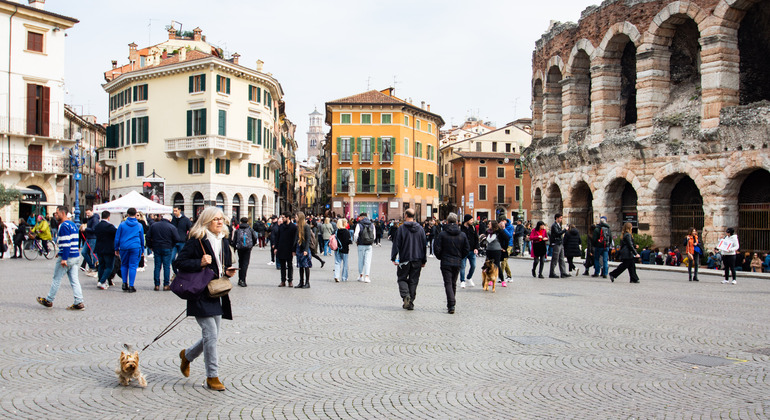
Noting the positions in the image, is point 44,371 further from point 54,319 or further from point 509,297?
point 509,297

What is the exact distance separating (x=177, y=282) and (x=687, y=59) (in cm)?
2761

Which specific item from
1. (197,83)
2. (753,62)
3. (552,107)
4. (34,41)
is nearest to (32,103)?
(34,41)

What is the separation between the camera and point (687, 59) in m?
28.4

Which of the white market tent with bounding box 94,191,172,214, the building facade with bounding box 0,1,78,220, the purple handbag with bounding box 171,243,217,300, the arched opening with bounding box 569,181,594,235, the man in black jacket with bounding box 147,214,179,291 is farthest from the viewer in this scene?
the building facade with bounding box 0,1,78,220

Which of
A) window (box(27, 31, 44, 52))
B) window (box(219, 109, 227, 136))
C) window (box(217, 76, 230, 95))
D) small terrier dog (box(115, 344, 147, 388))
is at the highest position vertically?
window (box(27, 31, 44, 52))

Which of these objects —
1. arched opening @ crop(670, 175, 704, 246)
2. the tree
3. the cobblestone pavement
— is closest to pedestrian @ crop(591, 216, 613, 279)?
the cobblestone pavement

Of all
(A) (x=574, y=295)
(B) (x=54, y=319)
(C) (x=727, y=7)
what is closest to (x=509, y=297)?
(A) (x=574, y=295)

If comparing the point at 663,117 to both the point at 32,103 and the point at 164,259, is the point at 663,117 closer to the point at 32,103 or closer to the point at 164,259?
the point at 164,259

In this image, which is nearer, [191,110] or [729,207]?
[729,207]

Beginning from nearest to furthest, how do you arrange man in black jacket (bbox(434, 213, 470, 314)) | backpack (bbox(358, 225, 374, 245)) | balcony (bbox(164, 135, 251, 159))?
man in black jacket (bbox(434, 213, 470, 314)) < backpack (bbox(358, 225, 374, 245)) < balcony (bbox(164, 135, 251, 159))

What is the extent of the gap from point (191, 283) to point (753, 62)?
2646 cm

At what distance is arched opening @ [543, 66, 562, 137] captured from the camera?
34.1 m

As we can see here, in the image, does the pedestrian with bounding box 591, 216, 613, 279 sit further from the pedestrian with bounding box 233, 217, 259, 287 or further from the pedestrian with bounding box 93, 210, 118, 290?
the pedestrian with bounding box 93, 210, 118, 290

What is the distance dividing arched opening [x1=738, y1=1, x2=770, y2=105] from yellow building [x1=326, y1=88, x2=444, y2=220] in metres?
40.8
